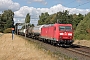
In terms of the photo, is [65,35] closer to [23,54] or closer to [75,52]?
[75,52]

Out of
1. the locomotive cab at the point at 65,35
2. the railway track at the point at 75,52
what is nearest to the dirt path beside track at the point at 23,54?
the railway track at the point at 75,52

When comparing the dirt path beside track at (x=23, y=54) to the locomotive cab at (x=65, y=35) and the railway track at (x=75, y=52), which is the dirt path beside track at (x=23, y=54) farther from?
the locomotive cab at (x=65, y=35)

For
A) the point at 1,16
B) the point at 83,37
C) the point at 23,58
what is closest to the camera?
the point at 23,58

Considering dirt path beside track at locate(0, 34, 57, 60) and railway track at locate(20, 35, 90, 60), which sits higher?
dirt path beside track at locate(0, 34, 57, 60)

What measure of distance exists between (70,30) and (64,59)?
14527mm

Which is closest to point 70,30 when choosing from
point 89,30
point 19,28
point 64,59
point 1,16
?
point 64,59

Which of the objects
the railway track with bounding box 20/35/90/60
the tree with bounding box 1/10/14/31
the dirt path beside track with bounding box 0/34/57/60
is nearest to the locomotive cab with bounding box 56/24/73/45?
the railway track with bounding box 20/35/90/60

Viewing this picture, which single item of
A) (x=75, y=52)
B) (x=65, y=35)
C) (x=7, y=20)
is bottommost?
(x=75, y=52)

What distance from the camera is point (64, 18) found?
4018 inches

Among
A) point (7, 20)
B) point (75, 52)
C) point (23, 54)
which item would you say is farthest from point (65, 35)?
point (7, 20)

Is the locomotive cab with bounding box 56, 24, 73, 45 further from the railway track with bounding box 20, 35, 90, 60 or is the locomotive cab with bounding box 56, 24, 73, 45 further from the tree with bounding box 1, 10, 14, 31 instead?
the tree with bounding box 1, 10, 14, 31

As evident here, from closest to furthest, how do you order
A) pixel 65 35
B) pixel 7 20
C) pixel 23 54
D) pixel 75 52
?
pixel 23 54
pixel 75 52
pixel 65 35
pixel 7 20

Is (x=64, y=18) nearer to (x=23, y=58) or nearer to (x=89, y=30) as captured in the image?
(x=89, y=30)

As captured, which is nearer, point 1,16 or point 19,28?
point 19,28
